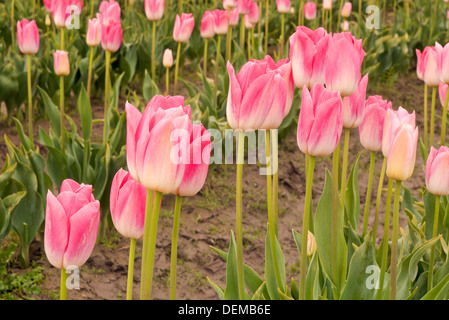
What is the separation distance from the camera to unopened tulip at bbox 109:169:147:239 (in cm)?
117

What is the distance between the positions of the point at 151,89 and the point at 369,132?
216 centimetres

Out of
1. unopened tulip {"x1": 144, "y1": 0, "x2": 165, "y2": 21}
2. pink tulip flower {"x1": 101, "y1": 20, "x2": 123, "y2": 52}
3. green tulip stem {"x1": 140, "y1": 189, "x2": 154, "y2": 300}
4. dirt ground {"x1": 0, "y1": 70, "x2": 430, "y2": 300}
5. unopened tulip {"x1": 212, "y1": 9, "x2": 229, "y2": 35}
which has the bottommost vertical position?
dirt ground {"x1": 0, "y1": 70, "x2": 430, "y2": 300}

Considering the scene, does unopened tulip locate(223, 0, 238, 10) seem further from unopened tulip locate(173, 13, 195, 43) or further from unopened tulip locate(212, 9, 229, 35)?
unopened tulip locate(173, 13, 195, 43)

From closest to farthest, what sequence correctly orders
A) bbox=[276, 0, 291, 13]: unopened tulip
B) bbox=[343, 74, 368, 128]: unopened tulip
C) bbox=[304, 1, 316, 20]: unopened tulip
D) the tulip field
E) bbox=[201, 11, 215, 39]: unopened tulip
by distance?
1. the tulip field
2. bbox=[343, 74, 368, 128]: unopened tulip
3. bbox=[201, 11, 215, 39]: unopened tulip
4. bbox=[276, 0, 291, 13]: unopened tulip
5. bbox=[304, 1, 316, 20]: unopened tulip

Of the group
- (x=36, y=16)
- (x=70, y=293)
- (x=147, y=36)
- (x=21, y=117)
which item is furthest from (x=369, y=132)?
(x=36, y=16)

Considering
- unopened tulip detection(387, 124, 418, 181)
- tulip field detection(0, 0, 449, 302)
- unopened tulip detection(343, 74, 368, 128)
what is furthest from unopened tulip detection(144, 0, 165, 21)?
unopened tulip detection(387, 124, 418, 181)

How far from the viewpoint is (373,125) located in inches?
67.8

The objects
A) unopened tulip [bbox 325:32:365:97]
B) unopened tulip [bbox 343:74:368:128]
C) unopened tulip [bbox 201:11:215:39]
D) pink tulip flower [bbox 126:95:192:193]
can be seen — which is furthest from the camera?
unopened tulip [bbox 201:11:215:39]

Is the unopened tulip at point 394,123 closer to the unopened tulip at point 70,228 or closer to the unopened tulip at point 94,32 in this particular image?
the unopened tulip at point 70,228

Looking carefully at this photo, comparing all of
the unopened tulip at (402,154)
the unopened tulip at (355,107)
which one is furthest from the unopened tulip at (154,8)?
the unopened tulip at (402,154)

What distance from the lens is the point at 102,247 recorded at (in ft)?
10.0

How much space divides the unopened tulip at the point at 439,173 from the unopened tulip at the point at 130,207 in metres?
0.74

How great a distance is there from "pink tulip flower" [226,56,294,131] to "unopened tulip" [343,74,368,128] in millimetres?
281
